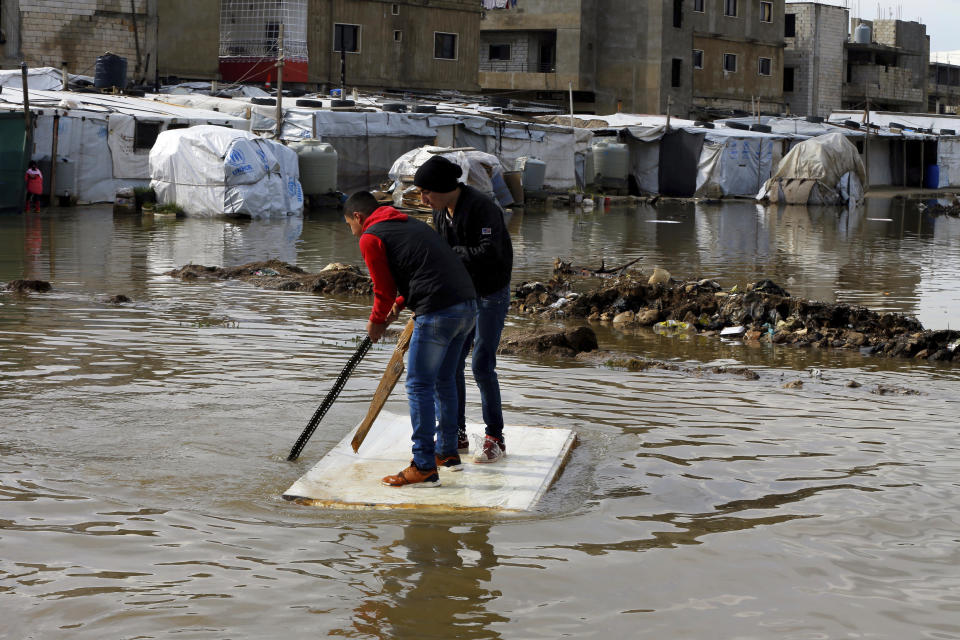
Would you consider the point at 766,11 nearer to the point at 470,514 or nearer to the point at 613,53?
the point at 613,53

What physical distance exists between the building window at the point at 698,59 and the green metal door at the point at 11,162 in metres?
39.5

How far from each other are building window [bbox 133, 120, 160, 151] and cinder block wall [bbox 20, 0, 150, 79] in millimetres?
9102

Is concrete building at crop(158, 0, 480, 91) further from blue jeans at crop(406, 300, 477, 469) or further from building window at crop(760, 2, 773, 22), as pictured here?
blue jeans at crop(406, 300, 477, 469)

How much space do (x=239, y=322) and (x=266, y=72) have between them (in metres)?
31.8

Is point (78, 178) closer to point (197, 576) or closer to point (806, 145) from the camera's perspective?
point (806, 145)

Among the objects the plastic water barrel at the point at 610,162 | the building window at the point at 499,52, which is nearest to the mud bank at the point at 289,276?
the plastic water barrel at the point at 610,162

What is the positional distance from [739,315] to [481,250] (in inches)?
255

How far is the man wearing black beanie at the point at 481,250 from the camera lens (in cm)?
616

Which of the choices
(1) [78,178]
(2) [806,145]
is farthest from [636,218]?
(1) [78,178]

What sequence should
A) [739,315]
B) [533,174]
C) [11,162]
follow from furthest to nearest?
[533,174], [11,162], [739,315]

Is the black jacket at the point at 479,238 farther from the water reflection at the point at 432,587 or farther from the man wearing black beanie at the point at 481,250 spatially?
the water reflection at the point at 432,587

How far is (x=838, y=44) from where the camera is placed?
67.4 meters

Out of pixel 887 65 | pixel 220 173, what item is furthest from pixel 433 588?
pixel 887 65

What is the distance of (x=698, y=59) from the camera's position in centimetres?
5844
